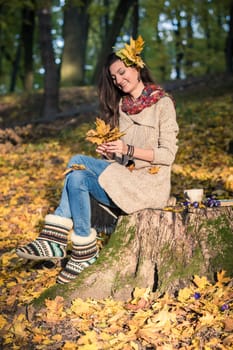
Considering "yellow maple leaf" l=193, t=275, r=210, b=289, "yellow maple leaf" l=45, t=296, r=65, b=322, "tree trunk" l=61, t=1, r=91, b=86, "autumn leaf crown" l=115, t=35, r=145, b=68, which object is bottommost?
"yellow maple leaf" l=45, t=296, r=65, b=322

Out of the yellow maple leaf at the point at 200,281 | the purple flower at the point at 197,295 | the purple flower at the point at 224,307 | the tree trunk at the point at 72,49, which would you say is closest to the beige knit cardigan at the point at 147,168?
the yellow maple leaf at the point at 200,281

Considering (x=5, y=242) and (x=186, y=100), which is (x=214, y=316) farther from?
(x=186, y=100)

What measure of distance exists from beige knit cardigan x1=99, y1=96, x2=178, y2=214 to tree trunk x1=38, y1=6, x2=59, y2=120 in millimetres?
6544

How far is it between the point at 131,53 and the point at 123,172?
948 millimetres

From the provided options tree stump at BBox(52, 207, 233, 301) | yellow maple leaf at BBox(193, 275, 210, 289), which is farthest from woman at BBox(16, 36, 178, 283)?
yellow maple leaf at BBox(193, 275, 210, 289)

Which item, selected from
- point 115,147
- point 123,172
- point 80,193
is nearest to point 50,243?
point 80,193

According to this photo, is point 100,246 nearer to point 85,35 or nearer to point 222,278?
point 222,278

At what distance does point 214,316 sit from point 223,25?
23415 millimetres

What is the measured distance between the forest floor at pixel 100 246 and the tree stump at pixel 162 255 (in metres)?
0.09

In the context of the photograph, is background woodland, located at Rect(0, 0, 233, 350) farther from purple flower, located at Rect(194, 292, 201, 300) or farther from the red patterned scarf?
the red patterned scarf

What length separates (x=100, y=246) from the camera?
14.3 ft

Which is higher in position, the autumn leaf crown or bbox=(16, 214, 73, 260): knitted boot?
the autumn leaf crown

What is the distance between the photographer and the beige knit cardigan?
352cm

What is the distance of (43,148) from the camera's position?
8.44 meters
